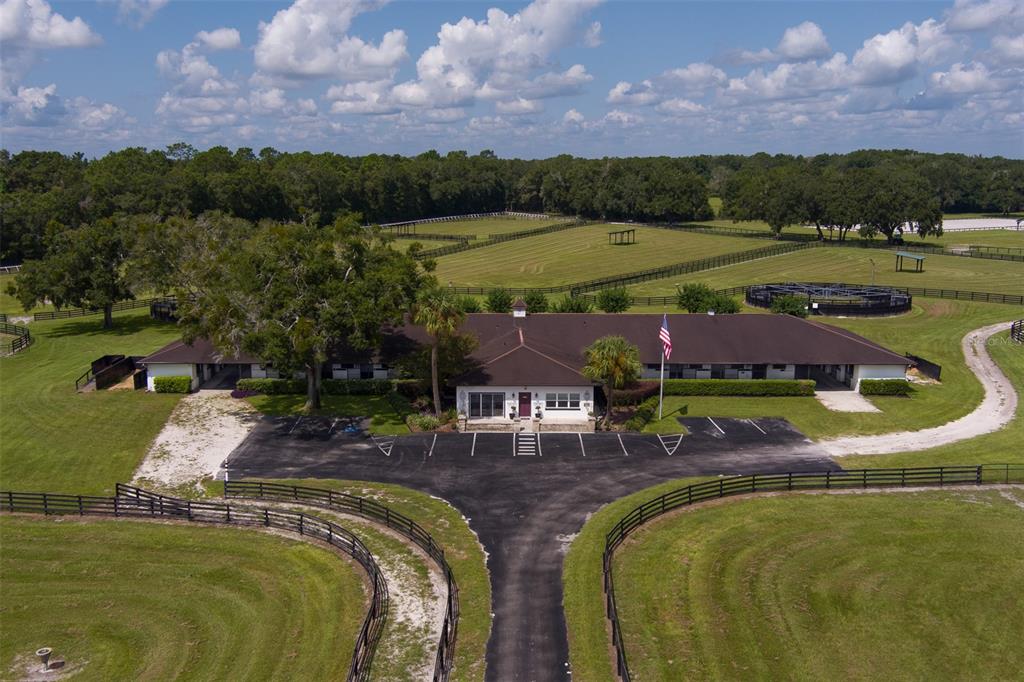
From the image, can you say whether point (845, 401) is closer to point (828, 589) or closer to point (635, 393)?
point (635, 393)

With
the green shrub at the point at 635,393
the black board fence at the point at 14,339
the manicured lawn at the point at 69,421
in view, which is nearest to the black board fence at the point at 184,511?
the manicured lawn at the point at 69,421

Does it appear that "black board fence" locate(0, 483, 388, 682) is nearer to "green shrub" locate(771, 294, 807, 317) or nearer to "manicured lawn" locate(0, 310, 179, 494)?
"manicured lawn" locate(0, 310, 179, 494)

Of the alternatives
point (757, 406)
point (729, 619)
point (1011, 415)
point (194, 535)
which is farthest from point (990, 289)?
point (194, 535)

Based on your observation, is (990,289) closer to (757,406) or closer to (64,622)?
(757,406)

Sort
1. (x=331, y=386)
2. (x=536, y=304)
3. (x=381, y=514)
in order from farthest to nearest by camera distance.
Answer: (x=536, y=304)
(x=331, y=386)
(x=381, y=514)

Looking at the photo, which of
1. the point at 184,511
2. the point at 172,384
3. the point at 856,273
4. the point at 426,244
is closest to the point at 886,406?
the point at 184,511

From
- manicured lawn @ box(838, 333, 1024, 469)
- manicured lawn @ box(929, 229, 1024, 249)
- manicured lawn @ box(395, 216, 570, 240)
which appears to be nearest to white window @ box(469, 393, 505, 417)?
manicured lawn @ box(838, 333, 1024, 469)
